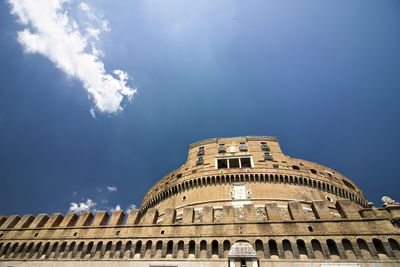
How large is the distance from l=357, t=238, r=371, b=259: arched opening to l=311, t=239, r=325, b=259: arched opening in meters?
1.97

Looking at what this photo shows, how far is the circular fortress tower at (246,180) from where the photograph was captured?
25500 millimetres

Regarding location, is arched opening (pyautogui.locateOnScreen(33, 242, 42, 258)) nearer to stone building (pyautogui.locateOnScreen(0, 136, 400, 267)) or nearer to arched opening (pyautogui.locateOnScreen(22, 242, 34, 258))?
stone building (pyautogui.locateOnScreen(0, 136, 400, 267))

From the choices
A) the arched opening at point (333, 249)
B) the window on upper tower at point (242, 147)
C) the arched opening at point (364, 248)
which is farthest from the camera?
the window on upper tower at point (242, 147)

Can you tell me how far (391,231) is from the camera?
11.0 m

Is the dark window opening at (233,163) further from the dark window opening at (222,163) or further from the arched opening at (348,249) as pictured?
the arched opening at (348,249)

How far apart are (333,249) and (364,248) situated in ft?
4.85

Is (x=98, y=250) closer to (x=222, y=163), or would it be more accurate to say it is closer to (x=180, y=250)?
(x=180, y=250)

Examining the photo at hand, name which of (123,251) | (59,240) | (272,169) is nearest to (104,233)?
(123,251)

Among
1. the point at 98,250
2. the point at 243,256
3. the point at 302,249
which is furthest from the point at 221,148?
the point at 98,250

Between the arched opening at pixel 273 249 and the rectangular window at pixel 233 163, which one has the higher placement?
the rectangular window at pixel 233 163

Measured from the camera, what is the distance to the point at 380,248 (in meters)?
10.8

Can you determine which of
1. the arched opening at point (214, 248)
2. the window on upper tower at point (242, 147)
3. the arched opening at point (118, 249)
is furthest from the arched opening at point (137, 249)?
the window on upper tower at point (242, 147)

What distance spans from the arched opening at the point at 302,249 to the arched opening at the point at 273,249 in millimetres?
1235

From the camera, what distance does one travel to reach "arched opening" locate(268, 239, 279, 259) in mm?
11328
